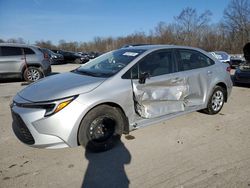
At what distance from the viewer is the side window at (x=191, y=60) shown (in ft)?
15.4

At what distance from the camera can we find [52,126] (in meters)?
3.23

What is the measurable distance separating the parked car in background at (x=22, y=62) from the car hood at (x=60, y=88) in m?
6.70

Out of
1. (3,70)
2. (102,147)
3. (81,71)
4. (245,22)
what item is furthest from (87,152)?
(245,22)

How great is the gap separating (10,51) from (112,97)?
804cm

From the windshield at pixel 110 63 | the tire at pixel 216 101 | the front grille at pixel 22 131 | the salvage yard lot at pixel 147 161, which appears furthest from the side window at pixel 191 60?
the front grille at pixel 22 131

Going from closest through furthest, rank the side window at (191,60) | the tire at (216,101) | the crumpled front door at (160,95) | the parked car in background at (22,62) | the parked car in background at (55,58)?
1. the crumpled front door at (160,95)
2. the side window at (191,60)
3. the tire at (216,101)
4. the parked car in background at (22,62)
5. the parked car in background at (55,58)

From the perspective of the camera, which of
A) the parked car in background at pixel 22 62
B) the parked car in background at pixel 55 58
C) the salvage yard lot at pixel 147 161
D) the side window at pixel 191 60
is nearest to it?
Answer: the salvage yard lot at pixel 147 161

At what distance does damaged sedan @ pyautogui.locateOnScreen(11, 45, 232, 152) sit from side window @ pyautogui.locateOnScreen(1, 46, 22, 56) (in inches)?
260

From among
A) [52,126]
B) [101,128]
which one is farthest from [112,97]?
[52,126]

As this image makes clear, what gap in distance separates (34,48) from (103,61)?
692 cm

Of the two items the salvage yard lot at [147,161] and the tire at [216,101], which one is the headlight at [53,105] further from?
the tire at [216,101]

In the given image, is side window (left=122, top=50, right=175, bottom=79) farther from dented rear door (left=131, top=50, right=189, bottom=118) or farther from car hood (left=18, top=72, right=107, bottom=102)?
car hood (left=18, top=72, right=107, bottom=102)

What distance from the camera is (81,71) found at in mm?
4477

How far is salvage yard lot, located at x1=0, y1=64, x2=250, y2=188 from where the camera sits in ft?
9.70
